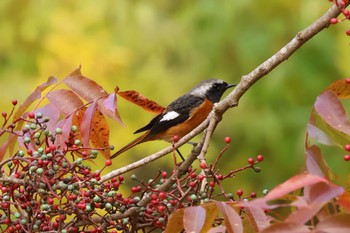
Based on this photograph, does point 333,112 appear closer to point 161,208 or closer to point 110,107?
point 161,208

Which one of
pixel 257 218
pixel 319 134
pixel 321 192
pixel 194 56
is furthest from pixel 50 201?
pixel 194 56

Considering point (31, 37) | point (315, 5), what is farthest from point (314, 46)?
point (31, 37)

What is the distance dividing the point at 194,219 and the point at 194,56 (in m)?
8.30

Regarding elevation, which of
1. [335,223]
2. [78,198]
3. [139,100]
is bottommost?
[335,223]

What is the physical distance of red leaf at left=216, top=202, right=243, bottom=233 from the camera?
197cm

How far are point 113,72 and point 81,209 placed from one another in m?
6.52

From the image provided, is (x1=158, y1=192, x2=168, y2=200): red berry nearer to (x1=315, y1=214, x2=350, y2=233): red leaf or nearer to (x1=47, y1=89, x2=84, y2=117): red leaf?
(x1=47, y1=89, x2=84, y2=117): red leaf

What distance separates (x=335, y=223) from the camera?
5.61 ft

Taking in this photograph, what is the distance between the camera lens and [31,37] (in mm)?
9703

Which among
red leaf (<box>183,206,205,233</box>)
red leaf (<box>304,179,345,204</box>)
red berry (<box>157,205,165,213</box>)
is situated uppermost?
red berry (<box>157,205,165,213</box>)

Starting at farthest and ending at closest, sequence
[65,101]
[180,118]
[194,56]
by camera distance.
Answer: [194,56]
[180,118]
[65,101]

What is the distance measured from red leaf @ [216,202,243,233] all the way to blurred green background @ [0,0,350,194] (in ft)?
20.0

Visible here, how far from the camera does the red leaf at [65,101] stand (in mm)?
2932

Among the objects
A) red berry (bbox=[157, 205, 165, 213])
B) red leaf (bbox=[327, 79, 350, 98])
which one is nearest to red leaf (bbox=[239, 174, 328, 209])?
red leaf (bbox=[327, 79, 350, 98])
